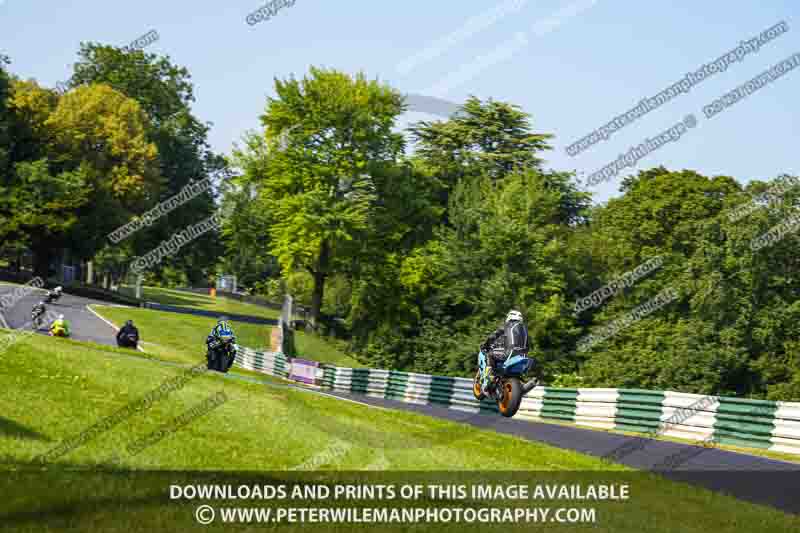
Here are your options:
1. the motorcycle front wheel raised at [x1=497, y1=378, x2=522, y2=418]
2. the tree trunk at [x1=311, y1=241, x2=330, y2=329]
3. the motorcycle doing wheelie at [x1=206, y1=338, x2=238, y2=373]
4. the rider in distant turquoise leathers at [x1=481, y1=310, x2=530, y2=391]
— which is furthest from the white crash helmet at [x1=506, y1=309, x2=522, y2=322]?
the tree trunk at [x1=311, y1=241, x2=330, y2=329]

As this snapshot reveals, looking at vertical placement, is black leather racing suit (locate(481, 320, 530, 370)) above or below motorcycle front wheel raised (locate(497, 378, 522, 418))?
above

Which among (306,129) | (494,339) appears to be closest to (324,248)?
(306,129)

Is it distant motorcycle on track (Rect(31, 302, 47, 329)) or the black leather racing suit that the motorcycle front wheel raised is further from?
distant motorcycle on track (Rect(31, 302, 47, 329))

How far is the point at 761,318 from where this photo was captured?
48906 mm

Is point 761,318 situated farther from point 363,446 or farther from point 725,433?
point 363,446

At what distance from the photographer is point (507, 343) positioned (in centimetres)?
1373

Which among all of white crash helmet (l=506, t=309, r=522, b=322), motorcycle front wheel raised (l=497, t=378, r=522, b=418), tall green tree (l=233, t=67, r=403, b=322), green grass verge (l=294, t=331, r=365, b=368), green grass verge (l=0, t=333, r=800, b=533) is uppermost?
tall green tree (l=233, t=67, r=403, b=322)

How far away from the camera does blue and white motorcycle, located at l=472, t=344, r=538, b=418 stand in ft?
44.8

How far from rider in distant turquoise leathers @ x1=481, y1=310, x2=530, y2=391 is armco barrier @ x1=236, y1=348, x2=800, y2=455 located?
928 centimetres

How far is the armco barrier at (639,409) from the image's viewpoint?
21484 millimetres

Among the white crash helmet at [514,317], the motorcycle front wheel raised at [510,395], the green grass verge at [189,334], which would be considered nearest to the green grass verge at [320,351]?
the green grass verge at [189,334]

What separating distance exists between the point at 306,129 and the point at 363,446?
145 feet

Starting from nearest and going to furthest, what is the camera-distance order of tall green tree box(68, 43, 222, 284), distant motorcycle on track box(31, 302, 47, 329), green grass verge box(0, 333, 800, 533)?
green grass verge box(0, 333, 800, 533) → distant motorcycle on track box(31, 302, 47, 329) → tall green tree box(68, 43, 222, 284)

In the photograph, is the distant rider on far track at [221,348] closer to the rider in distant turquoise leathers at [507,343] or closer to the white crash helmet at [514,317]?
the rider in distant turquoise leathers at [507,343]
